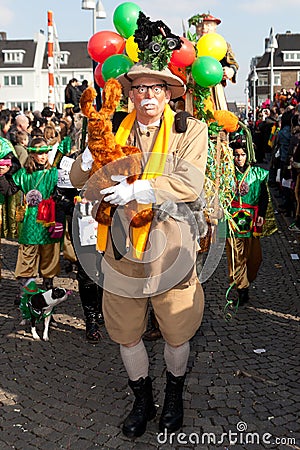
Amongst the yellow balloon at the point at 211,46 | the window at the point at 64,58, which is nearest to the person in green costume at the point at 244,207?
the yellow balloon at the point at 211,46

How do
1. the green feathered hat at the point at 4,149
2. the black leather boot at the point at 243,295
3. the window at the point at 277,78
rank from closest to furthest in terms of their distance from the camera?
the green feathered hat at the point at 4,149
the black leather boot at the point at 243,295
the window at the point at 277,78

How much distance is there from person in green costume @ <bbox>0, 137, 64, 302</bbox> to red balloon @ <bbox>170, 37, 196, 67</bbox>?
1.67 meters

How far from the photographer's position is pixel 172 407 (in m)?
3.41

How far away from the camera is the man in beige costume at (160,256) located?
3.11 meters

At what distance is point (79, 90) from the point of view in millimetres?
13672

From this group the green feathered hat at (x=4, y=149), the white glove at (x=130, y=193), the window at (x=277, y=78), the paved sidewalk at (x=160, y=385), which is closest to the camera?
the white glove at (x=130, y=193)

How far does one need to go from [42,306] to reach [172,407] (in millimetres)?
1725

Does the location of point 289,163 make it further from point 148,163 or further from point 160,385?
point 148,163

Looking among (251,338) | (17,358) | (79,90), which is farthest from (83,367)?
(79,90)

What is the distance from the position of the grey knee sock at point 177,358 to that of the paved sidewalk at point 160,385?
0.35 meters

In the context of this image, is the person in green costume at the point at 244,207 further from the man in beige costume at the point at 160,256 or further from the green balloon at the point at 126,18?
the man in beige costume at the point at 160,256

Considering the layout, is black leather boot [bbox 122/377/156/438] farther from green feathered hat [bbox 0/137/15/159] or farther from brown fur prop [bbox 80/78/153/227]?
green feathered hat [bbox 0/137/15/159]

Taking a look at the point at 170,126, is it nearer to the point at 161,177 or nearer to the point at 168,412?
the point at 161,177

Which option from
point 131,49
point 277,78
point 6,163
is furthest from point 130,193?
point 277,78
